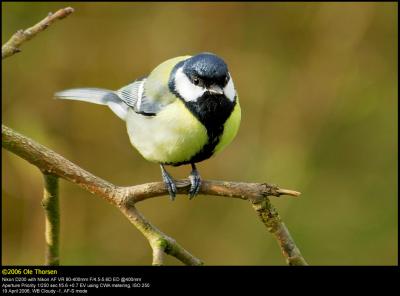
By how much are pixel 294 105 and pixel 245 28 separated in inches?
21.4

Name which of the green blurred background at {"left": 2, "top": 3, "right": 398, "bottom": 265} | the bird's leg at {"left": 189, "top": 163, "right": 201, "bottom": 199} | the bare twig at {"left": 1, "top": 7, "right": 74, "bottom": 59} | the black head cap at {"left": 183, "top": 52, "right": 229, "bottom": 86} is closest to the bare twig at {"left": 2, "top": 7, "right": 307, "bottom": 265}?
the bird's leg at {"left": 189, "top": 163, "right": 201, "bottom": 199}

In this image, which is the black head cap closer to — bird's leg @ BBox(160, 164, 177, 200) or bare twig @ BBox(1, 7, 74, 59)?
bird's leg @ BBox(160, 164, 177, 200)

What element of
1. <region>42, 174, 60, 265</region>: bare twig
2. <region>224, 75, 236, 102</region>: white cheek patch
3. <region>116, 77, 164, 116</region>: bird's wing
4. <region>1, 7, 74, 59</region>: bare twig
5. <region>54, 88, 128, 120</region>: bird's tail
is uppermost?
<region>54, 88, 128, 120</region>: bird's tail

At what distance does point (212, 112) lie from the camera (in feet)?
7.24

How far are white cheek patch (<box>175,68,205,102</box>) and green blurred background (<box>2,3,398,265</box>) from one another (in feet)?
4.52

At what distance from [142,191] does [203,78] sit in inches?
18.5

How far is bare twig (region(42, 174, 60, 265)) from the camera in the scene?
1857mm

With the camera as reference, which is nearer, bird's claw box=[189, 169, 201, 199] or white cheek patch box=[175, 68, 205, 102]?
bird's claw box=[189, 169, 201, 199]

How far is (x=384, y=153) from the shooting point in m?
3.89

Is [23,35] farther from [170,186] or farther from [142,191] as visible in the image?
[170,186]

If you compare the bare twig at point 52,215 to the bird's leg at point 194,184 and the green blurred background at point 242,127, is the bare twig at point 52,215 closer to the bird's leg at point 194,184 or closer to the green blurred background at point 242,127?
the bird's leg at point 194,184
